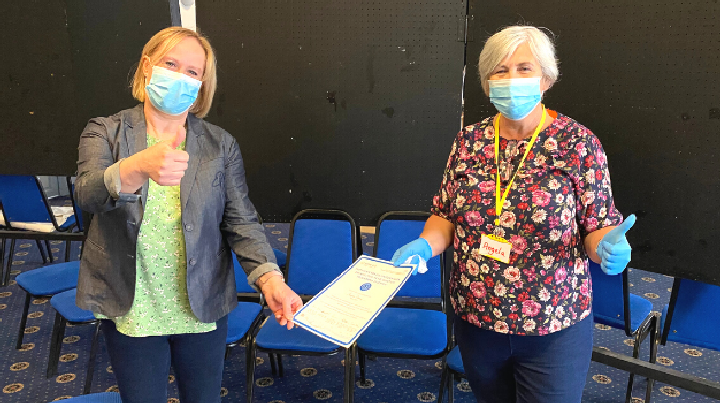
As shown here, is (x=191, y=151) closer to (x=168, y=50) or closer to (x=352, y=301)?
(x=168, y=50)

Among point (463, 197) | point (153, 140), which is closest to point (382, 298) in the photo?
point (463, 197)

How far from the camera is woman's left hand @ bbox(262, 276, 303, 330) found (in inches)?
55.5

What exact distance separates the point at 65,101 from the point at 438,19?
2.23 m

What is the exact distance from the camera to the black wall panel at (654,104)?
1.89 metres

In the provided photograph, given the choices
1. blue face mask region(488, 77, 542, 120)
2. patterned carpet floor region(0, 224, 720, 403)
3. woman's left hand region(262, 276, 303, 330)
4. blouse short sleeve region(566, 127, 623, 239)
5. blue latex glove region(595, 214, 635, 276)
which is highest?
blue face mask region(488, 77, 542, 120)

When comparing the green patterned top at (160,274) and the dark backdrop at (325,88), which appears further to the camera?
the dark backdrop at (325,88)

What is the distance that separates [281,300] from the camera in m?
1.42

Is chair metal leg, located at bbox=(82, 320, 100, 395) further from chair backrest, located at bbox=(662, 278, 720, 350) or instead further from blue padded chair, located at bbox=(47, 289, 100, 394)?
chair backrest, located at bbox=(662, 278, 720, 350)

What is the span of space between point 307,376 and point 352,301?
1.80 m

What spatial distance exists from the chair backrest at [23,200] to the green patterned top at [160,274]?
10.3 ft

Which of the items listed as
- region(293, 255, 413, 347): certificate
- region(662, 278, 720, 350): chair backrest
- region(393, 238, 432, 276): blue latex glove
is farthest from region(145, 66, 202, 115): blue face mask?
region(662, 278, 720, 350): chair backrest

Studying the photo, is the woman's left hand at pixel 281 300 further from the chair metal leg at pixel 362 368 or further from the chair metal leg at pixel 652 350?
the chair metal leg at pixel 652 350

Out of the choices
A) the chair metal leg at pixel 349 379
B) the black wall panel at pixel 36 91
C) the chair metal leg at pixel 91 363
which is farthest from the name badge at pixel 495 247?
the black wall panel at pixel 36 91

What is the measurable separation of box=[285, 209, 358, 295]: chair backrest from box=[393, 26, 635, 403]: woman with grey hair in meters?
1.34
